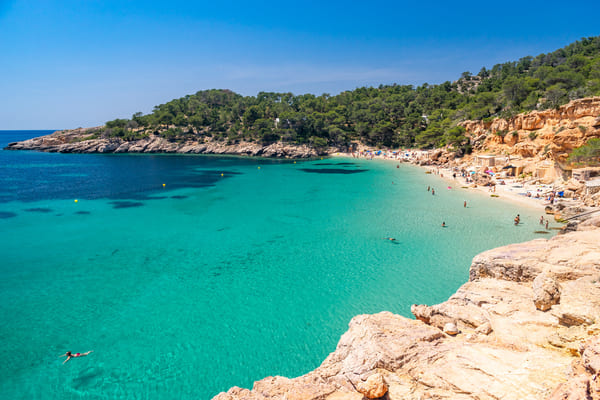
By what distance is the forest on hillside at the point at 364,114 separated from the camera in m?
58.2

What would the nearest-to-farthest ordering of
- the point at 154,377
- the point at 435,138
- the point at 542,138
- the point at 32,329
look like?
the point at 154,377
the point at 32,329
the point at 542,138
the point at 435,138

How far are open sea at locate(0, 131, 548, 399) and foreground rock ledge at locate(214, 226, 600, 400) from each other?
4683 millimetres

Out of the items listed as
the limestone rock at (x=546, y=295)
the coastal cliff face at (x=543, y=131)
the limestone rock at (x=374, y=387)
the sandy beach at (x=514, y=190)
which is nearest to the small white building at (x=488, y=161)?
the coastal cliff face at (x=543, y=131)

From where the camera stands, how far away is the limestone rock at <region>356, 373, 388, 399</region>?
5.30 metres

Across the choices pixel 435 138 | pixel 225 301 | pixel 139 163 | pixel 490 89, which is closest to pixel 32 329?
pixel 225 301

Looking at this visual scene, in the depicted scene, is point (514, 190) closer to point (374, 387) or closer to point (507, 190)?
point (507, 190)

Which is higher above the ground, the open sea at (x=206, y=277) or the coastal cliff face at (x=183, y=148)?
the coastal cliff face at (x=183, y=148)

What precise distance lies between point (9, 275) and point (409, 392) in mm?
21868

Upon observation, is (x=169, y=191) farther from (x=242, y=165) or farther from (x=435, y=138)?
(x=435, y=138)

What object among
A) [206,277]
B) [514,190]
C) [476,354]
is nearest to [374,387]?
[476,354]

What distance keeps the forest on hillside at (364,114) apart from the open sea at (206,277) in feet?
109

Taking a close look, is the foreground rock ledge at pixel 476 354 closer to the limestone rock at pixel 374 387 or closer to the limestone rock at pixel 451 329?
the limestone rock at pixel 374 387

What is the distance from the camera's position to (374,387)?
5.30 metres

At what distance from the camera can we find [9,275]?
16.9 metres
